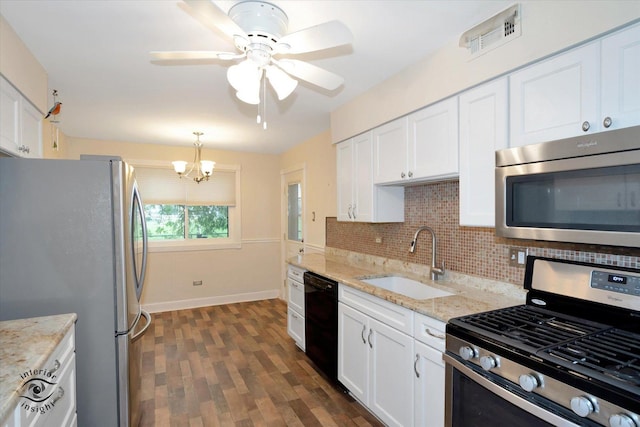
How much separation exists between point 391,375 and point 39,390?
172cm

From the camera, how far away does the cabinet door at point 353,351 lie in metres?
2.26

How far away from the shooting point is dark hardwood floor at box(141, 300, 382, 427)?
233 centimetres

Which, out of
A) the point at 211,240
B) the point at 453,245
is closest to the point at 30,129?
the point at 453,245

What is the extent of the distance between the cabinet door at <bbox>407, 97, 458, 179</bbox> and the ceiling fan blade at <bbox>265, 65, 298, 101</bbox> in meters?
0.96

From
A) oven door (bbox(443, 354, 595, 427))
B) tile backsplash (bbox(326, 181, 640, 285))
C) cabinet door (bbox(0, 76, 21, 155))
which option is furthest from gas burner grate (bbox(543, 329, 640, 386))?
cabinet door (bbox(0, 76, 21, 155))

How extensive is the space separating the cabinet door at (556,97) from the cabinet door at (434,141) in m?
0.37

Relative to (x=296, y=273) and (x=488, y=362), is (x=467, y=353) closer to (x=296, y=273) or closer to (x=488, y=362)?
(x=488, y=362)

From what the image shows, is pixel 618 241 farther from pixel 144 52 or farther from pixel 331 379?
pixel 144 52

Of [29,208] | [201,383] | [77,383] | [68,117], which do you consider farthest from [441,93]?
[68,117]

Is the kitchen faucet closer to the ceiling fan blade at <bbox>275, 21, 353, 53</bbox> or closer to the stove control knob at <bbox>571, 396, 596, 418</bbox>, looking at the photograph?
the stove control knob at <bbox>571, 396, 596, 418</bbox>

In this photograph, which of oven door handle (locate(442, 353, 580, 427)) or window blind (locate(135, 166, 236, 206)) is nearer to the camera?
oven door handle (locate(442, 353, 580, 427))

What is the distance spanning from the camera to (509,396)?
1.19 m

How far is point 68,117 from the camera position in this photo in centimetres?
345

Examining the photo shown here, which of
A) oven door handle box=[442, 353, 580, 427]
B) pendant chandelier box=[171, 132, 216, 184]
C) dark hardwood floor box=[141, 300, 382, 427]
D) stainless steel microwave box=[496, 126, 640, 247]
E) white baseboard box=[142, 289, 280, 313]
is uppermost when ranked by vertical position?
pendant chandelier box=[171, 132, 216, 184]
